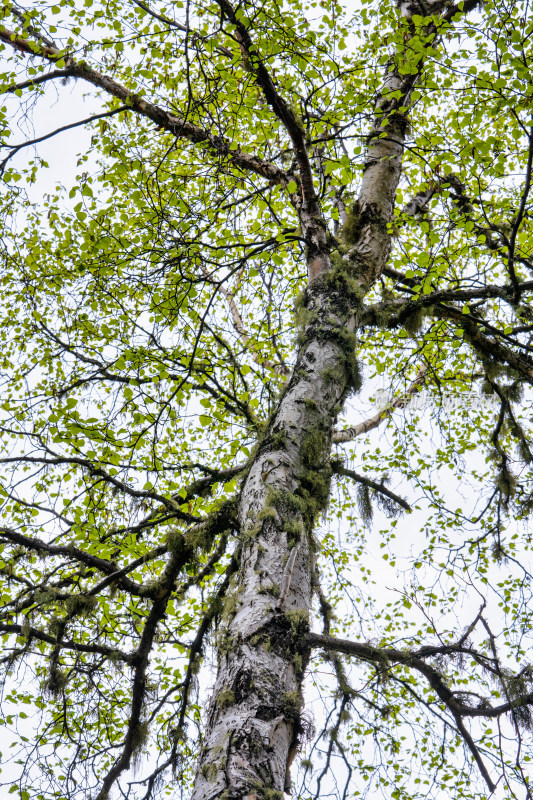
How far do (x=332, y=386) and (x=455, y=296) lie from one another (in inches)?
60.0

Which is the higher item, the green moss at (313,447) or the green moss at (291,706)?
the green moss at (313,447)

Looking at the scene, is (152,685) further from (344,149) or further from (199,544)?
(344,149)

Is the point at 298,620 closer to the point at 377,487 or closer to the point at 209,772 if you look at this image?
the point at 209,772

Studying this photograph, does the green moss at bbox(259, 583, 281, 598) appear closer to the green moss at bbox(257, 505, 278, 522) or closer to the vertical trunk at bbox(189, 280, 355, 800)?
the vertical trunk at bbox(189, 280, 355, 800)

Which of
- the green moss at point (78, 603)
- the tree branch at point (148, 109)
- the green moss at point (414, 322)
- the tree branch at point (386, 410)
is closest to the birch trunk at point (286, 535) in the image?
the green moss at point (414, 322)

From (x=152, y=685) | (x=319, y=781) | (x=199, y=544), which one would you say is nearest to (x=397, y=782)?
(x=319, y=781)

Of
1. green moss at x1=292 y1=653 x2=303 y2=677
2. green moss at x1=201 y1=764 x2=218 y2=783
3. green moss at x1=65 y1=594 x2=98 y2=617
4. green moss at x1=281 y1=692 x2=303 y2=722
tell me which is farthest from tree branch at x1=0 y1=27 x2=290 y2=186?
green moss at x1=201 y1=764 x2=218 y2=783

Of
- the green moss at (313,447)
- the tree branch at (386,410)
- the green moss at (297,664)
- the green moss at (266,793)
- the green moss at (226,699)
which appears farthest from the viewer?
the tree branch at (386,410)

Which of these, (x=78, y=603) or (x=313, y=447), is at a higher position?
(x=313, y=447)

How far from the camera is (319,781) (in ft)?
12.4

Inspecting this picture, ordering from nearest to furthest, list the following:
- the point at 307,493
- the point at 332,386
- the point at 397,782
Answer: the point at 307,493 → the point at 332,386 → the point at 397,782

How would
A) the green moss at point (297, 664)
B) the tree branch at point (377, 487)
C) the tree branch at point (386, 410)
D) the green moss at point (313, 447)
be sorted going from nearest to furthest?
the green moss at point (297, 664), the green moss at point (313, 447), the tree branch at point (377, 487), the tree branch at point (386, 410)

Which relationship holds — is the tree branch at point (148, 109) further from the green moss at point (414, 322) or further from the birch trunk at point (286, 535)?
the green moss at point (414, 322)

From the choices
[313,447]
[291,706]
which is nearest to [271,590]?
[291,706]
